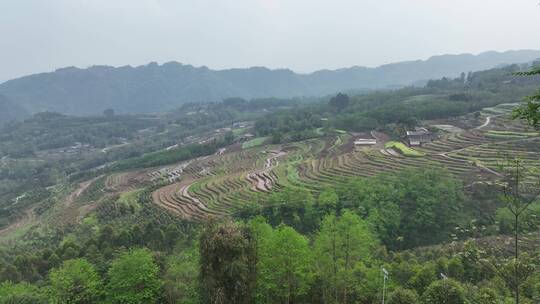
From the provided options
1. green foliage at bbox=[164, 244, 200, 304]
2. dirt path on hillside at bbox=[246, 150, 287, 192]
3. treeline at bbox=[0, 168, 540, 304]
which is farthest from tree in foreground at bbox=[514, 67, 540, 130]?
dirt path on hillside at bbox=[246, 150, 287, 192]

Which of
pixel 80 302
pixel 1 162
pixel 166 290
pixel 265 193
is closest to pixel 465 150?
pixel 265 193

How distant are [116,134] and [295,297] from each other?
578ft

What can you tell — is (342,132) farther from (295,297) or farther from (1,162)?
(1,162)

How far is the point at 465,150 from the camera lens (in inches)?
2205

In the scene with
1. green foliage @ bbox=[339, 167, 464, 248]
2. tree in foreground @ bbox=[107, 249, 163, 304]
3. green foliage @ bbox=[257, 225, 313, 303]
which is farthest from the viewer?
green foliage @ bbox=[339, 167, 464, 248]

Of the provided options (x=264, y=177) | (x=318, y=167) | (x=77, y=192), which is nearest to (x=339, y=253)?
(x=264, y=177)

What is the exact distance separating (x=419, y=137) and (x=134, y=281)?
62625mm

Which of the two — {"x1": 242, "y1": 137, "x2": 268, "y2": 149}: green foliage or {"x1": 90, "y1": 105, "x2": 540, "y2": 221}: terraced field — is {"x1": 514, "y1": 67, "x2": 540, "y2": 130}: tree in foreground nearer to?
{"x1": 90, "y1": 105, "x2": 540, "y2": 221}: terraced field

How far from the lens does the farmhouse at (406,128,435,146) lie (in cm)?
6556

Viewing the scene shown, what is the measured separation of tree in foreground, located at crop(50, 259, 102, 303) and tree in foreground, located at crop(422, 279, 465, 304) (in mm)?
17653

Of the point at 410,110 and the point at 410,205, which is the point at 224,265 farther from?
the point at 410,110

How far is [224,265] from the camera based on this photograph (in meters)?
15.5

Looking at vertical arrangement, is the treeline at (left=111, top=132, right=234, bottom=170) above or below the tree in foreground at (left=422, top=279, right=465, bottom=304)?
below

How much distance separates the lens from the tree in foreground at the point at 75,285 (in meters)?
18.5
